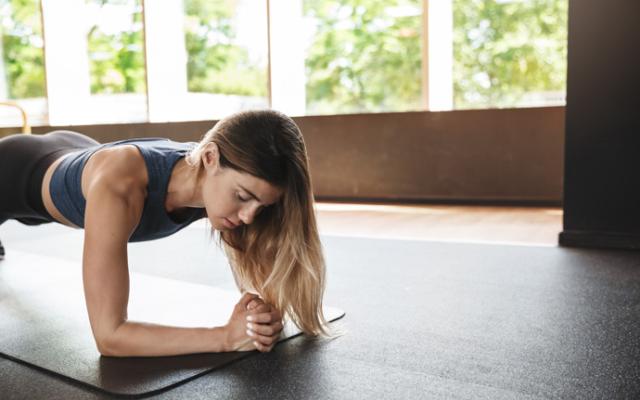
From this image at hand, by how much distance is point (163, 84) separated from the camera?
5.68m

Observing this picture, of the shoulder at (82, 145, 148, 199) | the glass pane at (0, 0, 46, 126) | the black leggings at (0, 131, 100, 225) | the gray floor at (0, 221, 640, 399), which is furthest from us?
the glass pane at (0, 0, 46, 126)

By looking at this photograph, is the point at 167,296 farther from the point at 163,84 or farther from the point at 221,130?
the point at 163,84

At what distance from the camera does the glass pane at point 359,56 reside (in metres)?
4.85

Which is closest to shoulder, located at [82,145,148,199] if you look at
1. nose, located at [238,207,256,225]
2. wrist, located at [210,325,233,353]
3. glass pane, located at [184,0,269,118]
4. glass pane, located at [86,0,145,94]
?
nose, located at [238,207,256,225]

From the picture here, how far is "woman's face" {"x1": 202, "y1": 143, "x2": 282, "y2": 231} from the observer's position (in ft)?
4.07

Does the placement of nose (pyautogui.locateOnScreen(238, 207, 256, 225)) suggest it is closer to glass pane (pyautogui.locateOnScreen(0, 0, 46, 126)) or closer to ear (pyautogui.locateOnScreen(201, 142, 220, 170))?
ear (pyautogui.locateOnScreen(201, 142, 220, 170))

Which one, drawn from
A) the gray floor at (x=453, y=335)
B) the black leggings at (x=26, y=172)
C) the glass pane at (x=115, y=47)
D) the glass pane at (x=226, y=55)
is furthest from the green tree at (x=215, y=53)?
the black leggings at (x=26, y=172)

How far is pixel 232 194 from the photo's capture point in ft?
4.14

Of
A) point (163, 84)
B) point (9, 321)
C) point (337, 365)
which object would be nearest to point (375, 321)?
point (337, 365)

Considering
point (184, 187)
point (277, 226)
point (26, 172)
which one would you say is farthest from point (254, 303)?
point (26, 172)

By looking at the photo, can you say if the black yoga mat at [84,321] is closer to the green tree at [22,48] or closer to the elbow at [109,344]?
the elbow at [109,344]

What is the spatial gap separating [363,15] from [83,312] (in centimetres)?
390

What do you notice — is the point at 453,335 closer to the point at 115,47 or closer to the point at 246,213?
the point at 246,213

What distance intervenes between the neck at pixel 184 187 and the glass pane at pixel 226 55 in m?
3.82
